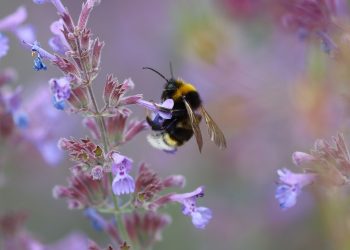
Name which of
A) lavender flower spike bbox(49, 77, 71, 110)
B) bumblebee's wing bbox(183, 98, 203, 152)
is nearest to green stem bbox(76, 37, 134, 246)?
lavender flower spike bbox(49, 77, 71, 110)

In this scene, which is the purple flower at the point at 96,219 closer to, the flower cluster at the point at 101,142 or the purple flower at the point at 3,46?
the flower cluster at the point at 101,142

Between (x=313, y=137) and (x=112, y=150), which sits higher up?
(x=313, y=137)

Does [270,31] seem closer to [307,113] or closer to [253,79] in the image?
[253,79]

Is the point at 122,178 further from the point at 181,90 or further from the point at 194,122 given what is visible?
the point at 181,90

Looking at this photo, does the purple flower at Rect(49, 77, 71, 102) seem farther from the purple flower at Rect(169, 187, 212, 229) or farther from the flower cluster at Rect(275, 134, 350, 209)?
the flower cluster at Rect(275, 134, 350, 209)

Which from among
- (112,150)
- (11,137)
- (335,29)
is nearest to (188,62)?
(11,137)

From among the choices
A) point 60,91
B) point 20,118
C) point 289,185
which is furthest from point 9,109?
point 289,185

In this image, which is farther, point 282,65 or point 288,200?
point 282,65
